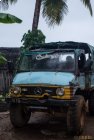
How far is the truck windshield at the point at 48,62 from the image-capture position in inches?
482

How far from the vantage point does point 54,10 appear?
22.7 metres

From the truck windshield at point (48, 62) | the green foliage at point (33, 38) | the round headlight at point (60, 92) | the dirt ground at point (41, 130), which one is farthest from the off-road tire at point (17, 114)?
the green foliage at point (33, 38)

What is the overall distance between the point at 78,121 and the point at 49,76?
1.50m

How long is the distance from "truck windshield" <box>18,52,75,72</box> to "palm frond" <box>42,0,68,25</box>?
1021cm

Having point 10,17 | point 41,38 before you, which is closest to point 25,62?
point 10,17

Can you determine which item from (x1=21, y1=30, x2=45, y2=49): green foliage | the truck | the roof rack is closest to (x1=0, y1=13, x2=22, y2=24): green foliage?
the truck

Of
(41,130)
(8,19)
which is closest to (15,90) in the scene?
(41,130)

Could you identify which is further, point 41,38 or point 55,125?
point 41,38

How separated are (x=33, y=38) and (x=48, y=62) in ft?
30.0

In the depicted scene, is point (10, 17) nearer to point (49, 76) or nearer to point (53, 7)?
point (49, 76)

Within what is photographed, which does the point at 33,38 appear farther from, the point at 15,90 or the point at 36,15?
the point at 15,90

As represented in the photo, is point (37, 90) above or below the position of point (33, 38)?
below

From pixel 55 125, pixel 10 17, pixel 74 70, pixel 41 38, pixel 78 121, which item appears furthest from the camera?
pixel 41 38

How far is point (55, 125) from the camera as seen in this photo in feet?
42.8
